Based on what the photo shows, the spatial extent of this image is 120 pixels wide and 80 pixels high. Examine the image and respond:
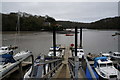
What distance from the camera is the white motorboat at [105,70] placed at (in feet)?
14.6

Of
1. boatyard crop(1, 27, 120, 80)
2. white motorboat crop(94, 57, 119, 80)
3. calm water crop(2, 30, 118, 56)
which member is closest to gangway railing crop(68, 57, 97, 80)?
boatyard crop(1, 27, 120, 80)

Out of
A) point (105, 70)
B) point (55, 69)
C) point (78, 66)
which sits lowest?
point (105, 70)

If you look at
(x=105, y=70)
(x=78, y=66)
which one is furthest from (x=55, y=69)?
(x=105, y=70)

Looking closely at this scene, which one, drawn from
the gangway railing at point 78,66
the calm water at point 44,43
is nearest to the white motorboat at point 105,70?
the gangway railing at point 78,66

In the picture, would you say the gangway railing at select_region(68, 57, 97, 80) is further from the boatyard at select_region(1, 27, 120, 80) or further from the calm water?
the calm water

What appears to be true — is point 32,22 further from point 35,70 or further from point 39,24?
point 35,70

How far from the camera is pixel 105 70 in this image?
484cm

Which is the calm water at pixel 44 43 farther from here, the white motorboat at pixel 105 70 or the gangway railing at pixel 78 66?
the gangway railing at pixel 78 66

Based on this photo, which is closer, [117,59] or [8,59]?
[8,59]

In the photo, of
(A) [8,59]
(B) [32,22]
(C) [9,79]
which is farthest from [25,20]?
(C) [9,79]

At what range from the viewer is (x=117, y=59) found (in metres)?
7.70

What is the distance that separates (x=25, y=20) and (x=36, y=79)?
2117 cm

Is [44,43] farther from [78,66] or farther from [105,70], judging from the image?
[78,66]

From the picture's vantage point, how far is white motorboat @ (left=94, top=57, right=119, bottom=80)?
446 centimetres
